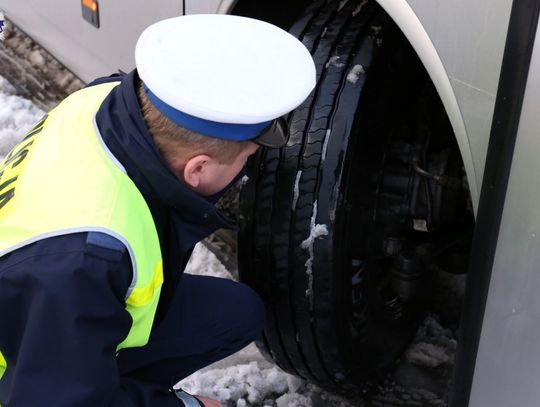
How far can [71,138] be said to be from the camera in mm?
1534

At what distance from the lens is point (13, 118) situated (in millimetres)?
3473

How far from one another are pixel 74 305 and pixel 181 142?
33cm

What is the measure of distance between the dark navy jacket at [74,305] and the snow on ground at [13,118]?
198cm

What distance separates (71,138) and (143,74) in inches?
8.4

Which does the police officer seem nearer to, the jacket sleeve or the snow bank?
the jacket sleeve

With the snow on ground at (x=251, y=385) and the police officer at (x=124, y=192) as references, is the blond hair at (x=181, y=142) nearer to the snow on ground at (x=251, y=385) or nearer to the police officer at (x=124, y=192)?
the police officer at (x=124, y=192)

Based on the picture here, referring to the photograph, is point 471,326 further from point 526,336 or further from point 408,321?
point 408,321

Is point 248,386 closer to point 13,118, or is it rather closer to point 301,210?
point 301,210

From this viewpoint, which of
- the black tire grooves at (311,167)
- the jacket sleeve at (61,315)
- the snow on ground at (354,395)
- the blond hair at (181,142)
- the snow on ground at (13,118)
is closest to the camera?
the jacket sleeve at (61,315)

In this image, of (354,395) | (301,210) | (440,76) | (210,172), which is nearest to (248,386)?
(354,395)

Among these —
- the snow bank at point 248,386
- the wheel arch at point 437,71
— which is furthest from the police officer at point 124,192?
the snow bank at point 248,386

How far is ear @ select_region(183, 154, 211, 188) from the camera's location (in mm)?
1464

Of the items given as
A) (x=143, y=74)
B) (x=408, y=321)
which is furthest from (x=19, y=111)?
(x=143, y=74)

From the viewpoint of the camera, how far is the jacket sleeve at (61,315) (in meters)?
1.33
